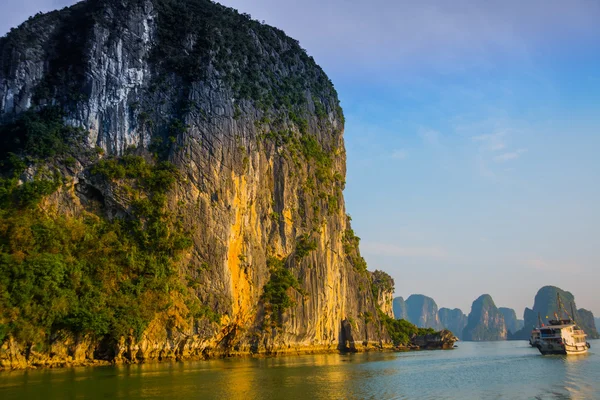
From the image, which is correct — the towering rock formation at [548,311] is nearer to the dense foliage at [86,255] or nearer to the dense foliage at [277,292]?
the dense foliage at [277,292]

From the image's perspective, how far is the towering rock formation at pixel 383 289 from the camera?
324ft

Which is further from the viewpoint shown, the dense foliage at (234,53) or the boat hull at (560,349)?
the dense foliage at (234,53)

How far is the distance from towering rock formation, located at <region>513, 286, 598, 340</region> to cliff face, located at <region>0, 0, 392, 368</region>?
5147 inches

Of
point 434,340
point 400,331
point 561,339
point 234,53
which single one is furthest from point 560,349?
point 234,53

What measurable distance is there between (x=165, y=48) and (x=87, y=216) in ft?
74.1

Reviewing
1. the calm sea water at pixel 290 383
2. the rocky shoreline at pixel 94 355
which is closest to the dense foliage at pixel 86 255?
the rocky shoreline at pixel 94 355

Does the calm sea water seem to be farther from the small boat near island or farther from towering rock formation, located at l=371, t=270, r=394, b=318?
towering rock formation, located at l=371, t=270, r=394, b=318

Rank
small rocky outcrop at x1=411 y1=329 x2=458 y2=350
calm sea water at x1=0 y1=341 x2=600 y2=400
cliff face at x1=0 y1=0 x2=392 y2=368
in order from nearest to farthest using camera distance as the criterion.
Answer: calm sea water at x1=0 y1=341 x2=600 y2=400, cliff face at x1=0 y1=0 x2=392 y2=368, small rocky outcrop at x1=411 y1=329 x2=458 y2=350

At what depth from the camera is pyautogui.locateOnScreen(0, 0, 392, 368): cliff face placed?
39.8 meters

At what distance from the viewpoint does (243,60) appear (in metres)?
61.9

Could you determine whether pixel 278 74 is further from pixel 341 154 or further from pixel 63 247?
pixel 63 247

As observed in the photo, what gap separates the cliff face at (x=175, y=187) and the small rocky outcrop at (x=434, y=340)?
23.9 m

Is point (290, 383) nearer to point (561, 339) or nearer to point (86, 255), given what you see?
point (86, 255)

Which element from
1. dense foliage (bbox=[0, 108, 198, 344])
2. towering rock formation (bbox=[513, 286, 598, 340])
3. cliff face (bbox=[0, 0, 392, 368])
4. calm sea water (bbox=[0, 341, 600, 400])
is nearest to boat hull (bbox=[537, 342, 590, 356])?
calm sea water (bbox=[0, 341, 600, 400])
